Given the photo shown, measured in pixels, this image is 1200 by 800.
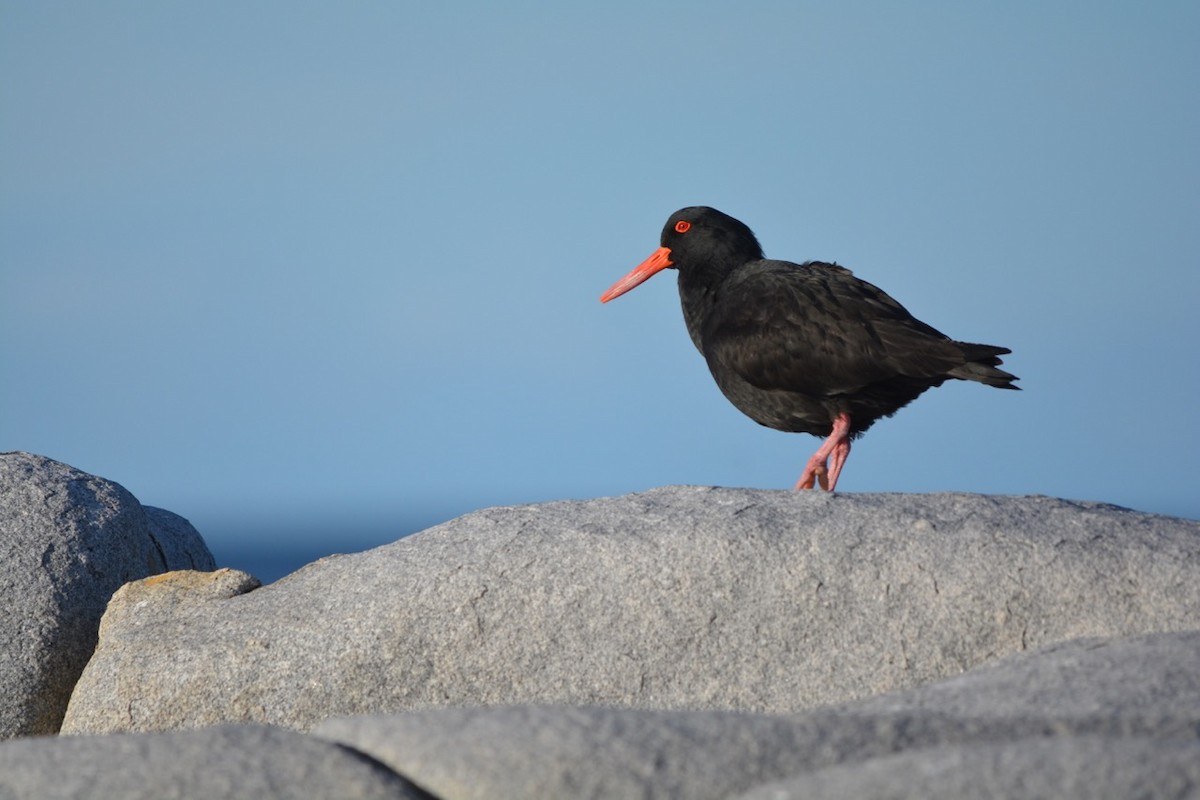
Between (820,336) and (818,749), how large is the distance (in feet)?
16.2

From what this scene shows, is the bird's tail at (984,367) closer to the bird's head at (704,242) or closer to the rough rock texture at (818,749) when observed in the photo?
the bird's head at (704,242)

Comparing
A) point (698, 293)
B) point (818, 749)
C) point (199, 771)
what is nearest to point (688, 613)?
point (818, 749)

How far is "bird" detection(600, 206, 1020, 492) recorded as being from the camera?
7.39 m

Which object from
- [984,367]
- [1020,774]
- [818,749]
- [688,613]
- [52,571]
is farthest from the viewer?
[984,367]

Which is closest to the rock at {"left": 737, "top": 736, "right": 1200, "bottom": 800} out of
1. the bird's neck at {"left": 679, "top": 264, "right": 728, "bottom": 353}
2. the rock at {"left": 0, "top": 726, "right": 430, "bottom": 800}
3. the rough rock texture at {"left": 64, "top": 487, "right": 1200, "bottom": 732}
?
the rock at {"left": 0, "top": 726, "right": 430, "bottom": 800}

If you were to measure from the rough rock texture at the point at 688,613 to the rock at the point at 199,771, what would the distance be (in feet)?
6.17

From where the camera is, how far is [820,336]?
24.7 feet

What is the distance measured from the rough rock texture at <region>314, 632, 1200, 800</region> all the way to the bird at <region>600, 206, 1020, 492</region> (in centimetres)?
421

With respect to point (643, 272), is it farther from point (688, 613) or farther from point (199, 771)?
point (199, 771)

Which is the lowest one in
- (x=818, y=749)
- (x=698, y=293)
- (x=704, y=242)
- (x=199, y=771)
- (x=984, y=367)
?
(x=199, y=771)

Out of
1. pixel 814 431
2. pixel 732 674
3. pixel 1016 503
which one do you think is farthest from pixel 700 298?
pixel 732 674

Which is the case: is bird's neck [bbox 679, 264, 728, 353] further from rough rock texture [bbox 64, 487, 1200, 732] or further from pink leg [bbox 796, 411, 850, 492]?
rough rock texture [bbox 64, 487, 1200, 732]

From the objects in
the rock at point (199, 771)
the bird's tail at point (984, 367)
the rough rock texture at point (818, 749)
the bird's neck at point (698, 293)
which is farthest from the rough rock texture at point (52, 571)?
the bird's tail at point (984, 367)

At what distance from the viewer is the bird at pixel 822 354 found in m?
7.39
